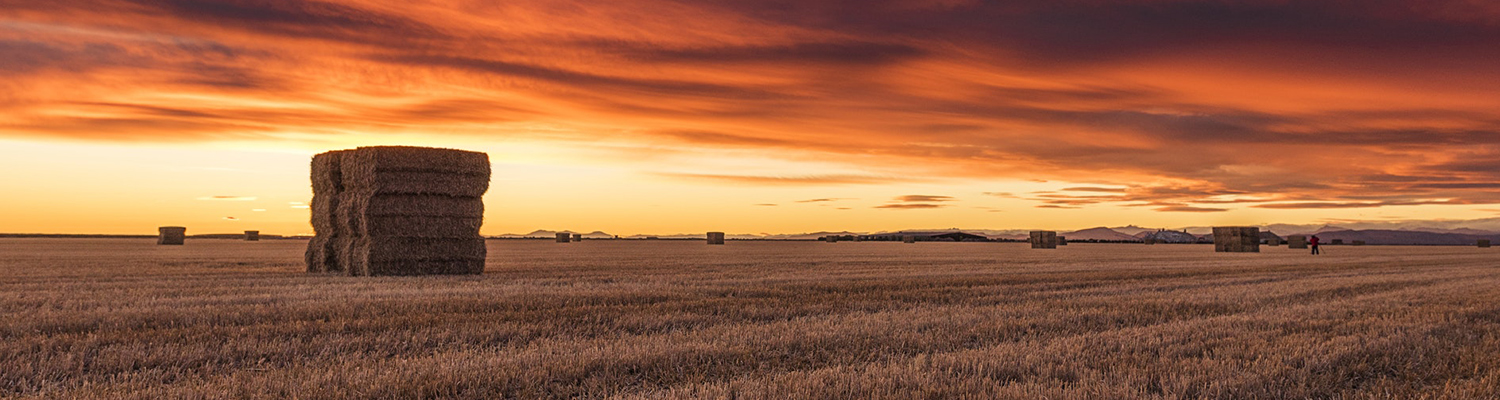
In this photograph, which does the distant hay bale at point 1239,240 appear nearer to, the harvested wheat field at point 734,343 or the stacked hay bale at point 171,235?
the harvested wheat field at point 734,343

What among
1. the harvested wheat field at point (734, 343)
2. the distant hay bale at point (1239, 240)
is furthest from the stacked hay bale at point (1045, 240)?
the harvested wheat field at point (734, 343)

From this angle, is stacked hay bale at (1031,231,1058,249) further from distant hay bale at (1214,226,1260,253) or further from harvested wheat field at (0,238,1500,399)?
harvested wheat field at (0,238,1500,399)

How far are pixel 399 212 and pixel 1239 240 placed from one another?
49.1 m

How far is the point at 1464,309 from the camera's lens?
36.3 ft

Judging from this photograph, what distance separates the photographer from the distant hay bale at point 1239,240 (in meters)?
53.1

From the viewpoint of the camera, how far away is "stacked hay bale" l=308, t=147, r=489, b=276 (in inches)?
717

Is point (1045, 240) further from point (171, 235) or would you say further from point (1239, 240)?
point (171, 235)

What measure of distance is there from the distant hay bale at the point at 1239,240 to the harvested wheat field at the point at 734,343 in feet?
140

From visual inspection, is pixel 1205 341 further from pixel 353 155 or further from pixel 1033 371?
pixel 353 155

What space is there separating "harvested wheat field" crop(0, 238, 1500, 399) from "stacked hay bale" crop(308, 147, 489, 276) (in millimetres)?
4263

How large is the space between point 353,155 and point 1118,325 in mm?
14872

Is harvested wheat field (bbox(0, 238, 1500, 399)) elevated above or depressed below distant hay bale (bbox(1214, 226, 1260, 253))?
below

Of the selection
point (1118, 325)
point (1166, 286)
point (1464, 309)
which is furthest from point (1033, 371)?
point (1166, 286)

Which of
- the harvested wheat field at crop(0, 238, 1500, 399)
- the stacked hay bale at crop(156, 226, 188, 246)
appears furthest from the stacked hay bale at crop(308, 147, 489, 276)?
the stacked hay bale at crop(156, 226, 188, 246)
